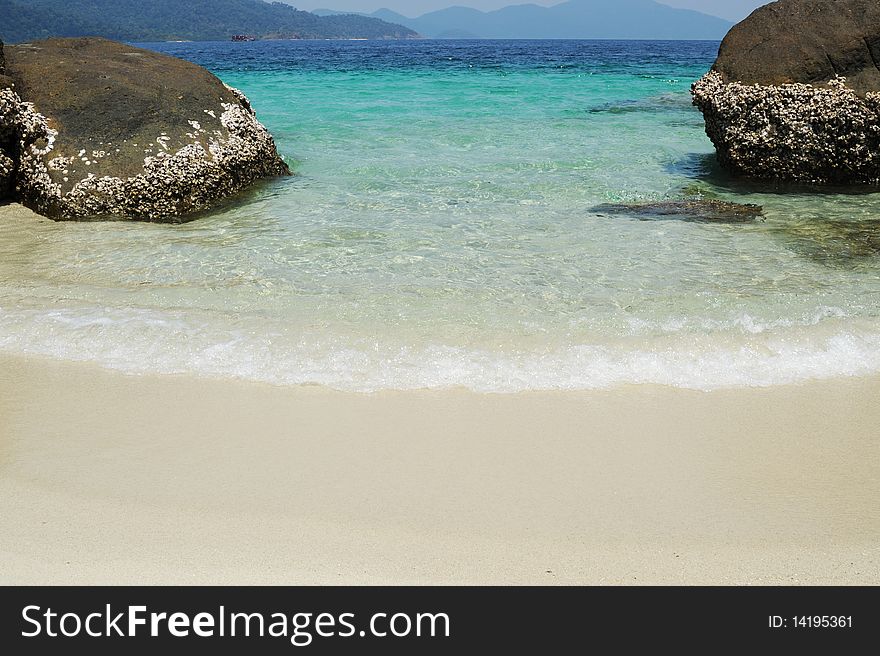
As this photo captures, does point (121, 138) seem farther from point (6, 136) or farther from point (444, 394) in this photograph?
point (444, 394)

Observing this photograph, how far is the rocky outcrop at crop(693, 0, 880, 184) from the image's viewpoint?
735 cm

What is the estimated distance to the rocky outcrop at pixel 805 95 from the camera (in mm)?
7352

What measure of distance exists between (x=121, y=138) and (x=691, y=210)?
4862 mm

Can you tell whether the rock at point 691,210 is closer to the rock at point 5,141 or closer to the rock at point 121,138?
the rock at point 121,138

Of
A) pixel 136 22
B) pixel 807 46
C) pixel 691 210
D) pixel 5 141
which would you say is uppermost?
pixel 136 22

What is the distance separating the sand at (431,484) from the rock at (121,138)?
10.7 feet

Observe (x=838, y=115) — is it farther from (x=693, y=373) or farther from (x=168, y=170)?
(x=168, y=170)

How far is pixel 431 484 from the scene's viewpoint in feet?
9.36

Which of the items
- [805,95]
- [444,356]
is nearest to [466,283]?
[444,356]

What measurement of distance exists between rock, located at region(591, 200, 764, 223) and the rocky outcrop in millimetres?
1008

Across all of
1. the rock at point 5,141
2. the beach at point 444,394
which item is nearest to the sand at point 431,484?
the beach at point 444,394

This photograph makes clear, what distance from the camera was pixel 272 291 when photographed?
16.0ft

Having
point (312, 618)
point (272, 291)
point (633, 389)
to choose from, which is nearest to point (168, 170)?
point (272, 291)

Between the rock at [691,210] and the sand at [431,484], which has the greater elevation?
the rock at [691,210]
